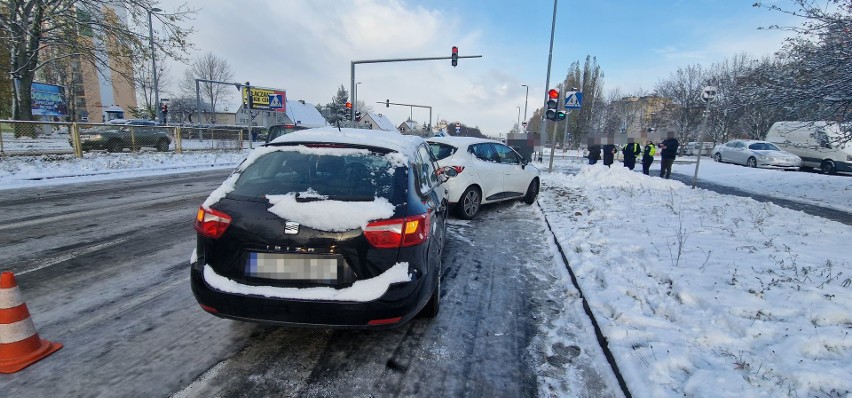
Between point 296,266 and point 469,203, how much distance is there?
5.27 metres

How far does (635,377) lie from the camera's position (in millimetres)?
2516

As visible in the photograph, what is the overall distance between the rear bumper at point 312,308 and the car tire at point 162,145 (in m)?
19.7

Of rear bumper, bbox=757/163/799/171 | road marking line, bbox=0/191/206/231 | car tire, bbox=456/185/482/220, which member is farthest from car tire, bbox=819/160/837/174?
road marking line, bbox=0/191/206/231

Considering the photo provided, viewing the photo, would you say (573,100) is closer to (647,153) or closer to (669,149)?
(669,149)

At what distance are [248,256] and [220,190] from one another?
0.62m

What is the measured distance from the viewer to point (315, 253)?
2.42 meters

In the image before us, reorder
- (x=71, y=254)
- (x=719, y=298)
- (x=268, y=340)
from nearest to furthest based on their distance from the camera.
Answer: (x=268, y=340) → (x=719, y=298) → (x=71, y=254)

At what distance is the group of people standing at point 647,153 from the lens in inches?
547

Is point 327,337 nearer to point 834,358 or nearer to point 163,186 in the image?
point 834,358

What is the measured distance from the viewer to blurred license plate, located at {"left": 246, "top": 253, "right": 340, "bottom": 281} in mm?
2434

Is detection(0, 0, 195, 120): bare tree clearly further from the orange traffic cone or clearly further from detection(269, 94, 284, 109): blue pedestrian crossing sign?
the orange traffic cone

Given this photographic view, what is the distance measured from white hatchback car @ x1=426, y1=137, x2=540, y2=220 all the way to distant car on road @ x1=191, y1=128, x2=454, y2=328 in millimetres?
4416

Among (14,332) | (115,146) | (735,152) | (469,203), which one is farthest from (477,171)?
(735,152)

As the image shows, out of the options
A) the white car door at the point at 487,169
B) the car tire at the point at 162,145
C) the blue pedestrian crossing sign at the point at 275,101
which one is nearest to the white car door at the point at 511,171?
the white car door at the point at 487,169
